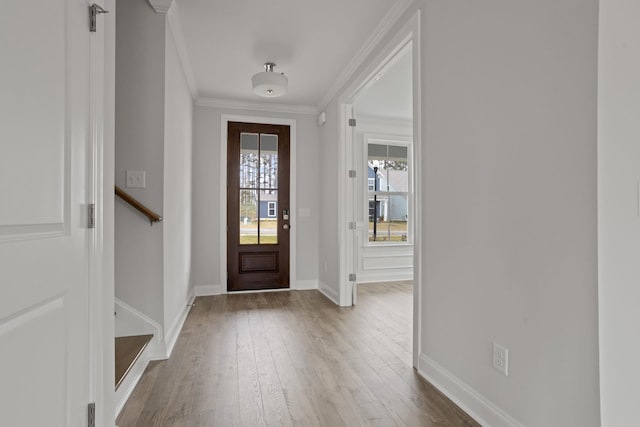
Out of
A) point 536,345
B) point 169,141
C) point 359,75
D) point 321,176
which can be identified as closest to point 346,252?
point 321,176

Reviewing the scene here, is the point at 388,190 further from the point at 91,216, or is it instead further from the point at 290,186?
the point at 91,216

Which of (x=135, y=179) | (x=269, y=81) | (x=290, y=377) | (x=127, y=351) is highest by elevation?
(x=269, y=81)

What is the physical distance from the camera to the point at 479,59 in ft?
5.36

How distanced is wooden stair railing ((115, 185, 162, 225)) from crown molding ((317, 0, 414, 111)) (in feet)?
7.30

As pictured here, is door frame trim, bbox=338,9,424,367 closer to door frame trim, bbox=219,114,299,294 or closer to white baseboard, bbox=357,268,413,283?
door frame trim, bbox=219,114,299,294

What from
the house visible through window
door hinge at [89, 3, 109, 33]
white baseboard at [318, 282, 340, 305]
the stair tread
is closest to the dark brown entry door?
white baseboard at [318, 282, 340, 305]

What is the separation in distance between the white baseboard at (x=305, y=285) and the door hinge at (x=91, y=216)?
11.5 feet

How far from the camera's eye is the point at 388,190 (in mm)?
5340

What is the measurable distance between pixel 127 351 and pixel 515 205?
231cm

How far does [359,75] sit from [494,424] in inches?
114

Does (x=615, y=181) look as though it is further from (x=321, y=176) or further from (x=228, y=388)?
(x=321, y=176)

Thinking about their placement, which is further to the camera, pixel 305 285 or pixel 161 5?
pixel 305 285

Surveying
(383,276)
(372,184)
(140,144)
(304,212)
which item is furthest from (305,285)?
(140,144)

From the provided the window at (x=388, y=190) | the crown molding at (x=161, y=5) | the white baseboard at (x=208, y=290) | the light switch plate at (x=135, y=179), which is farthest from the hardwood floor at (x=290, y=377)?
the crown molding at (x=161, y=5)
